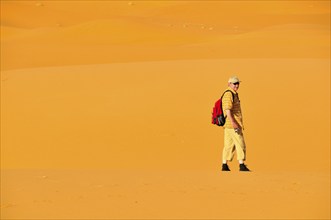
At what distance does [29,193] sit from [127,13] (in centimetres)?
3428

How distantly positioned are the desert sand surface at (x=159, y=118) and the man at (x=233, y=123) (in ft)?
2.82

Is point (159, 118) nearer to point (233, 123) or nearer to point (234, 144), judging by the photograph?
point (234, 144)

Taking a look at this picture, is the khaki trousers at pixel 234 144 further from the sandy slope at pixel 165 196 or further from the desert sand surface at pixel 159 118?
the sandy slope at pixel 165 196

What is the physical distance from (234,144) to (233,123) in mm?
453

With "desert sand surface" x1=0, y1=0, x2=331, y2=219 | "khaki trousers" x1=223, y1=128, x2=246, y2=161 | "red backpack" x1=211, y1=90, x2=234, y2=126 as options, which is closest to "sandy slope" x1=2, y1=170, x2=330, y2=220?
"desert sand surface" x1=0, y1=0, x2=331, y2=219

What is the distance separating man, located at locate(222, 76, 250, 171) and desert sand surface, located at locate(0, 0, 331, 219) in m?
0.86

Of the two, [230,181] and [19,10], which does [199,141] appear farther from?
[19,10]

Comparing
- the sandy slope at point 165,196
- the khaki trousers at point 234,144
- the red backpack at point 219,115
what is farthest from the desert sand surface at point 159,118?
the red backpack at point 219,115

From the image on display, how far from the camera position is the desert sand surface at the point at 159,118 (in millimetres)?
9188

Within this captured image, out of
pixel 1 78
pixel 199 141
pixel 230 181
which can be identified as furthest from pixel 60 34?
pixel 230 181

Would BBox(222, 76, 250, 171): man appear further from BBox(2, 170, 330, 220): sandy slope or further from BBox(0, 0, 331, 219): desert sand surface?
BBox(2, 170, 330, 220): sandy slope

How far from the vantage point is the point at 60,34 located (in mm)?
34344

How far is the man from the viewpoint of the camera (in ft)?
40.6

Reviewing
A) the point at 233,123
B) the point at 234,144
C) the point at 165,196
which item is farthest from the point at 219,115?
the point at 165,196
